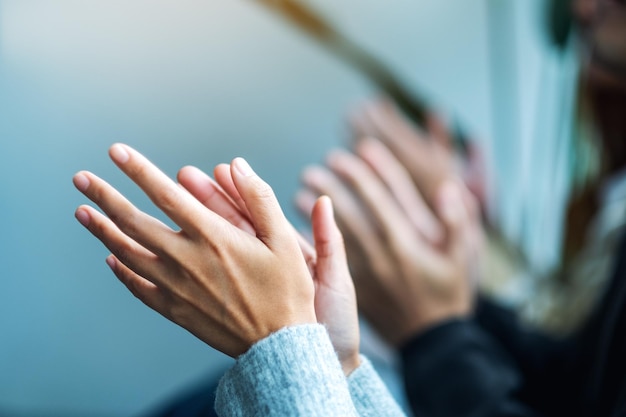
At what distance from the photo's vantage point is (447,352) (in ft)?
1.94

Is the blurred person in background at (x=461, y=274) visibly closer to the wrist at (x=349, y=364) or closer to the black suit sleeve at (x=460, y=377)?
the black suit sleeve at (x=460, y=377)

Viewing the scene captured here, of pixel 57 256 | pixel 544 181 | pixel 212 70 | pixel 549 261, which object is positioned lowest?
pixel 549 261

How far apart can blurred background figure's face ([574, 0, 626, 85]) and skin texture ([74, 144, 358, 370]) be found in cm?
57

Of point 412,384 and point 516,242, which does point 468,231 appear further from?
point 516,242

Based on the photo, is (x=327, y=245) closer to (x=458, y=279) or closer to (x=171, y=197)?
(x=171, y=197)

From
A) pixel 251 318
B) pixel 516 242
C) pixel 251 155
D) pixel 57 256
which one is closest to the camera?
pixel 251 318

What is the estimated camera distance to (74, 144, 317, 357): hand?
0.30 m

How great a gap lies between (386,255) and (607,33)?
0.37m

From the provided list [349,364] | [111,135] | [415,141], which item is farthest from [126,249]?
[415,141]

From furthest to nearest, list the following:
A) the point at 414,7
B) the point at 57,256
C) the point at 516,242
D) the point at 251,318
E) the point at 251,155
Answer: the point at 516,242
the point at 414,7
the point at 251,155
the point at 57,256
the point at 251,318

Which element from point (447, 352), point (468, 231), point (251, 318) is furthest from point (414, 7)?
point (251, 318)

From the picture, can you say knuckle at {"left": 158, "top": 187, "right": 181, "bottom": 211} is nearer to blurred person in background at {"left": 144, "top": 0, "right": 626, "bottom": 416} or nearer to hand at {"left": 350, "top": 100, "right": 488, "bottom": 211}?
blurred person in background at {"left": 144, "top": 0, "right": 626, "bottom": 416}

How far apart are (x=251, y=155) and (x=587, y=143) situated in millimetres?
610

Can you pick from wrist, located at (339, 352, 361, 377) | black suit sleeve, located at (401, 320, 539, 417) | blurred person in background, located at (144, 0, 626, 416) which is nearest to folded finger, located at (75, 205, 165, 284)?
wrist, located at (339, 352, 361, 377)
